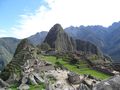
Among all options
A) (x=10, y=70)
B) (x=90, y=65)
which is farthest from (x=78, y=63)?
(x=10, y=70)

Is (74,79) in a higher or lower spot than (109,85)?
lower

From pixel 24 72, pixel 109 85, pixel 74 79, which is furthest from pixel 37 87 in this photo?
pixel 109 85

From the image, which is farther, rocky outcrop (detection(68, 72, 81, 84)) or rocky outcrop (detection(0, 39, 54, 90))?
rocky outcrop (detection(68, 72, 81, 84))

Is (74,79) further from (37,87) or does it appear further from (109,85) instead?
(109,85)

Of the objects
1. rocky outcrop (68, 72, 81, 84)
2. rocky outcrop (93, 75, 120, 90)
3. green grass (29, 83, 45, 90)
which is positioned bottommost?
green grass (29, 83, 45, 90)

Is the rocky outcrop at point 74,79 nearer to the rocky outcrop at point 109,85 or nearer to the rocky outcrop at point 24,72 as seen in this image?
the rocky outcrop at point 24,72

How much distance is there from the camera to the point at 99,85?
10.6 meters

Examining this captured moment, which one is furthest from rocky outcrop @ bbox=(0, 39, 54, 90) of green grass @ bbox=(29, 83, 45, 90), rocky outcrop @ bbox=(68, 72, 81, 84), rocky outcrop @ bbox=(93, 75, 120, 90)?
rocky outcrop @ bbox=(93, 75, 120, 90)

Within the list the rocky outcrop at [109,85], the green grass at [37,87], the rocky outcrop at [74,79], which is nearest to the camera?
the rocky outcrop at [109,85]

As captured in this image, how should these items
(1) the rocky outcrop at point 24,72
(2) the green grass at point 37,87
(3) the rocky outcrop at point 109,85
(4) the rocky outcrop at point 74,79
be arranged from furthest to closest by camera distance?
(4) the rocky outcrop at point 74,79
(1) the rocky outcrop at point 24,72
(2) the green grass at point 37,87
(3) the rocky outcrop at point 109,85

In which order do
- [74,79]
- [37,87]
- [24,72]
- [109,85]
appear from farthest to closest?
[24,72] < [74,79] < [37,87] < [109,85]

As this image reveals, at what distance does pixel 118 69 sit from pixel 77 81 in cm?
3071

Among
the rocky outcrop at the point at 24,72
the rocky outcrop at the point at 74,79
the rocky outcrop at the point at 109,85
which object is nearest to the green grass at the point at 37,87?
the rocky outcrop at the point at 24,72

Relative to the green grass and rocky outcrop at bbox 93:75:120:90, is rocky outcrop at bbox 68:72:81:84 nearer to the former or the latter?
the green grass
